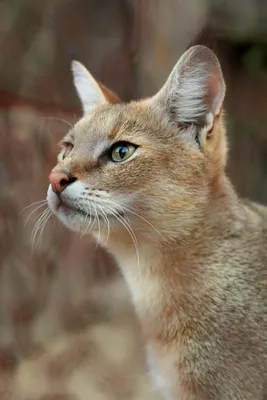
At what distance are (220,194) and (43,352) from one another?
111cm

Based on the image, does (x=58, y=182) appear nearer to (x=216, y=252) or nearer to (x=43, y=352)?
(x=216, y=252)

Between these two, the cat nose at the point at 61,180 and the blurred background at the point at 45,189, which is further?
the blurred background at the point at 45,189

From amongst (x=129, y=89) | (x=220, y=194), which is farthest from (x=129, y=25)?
(x=220, y=194)

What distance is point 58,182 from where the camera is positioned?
5.29ft

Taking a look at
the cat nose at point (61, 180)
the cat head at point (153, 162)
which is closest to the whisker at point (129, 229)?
the cat head at point (153, 162)

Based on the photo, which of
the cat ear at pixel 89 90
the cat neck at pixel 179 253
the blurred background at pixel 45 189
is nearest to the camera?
the cat neck at pixel 179 253

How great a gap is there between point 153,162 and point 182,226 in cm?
17

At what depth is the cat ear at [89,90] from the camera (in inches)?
79.7

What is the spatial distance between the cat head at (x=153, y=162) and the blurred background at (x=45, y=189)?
632 mm

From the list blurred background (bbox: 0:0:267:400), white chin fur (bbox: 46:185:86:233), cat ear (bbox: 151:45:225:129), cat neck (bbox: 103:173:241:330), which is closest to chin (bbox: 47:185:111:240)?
white chin fur (bbox: 46:185:86:233)

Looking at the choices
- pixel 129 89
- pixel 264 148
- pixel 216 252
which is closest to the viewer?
pixel 216 252

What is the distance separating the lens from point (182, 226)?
67.7 inches

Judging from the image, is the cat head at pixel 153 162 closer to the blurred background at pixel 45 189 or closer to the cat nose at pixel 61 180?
the cat nose at pixel 61 180

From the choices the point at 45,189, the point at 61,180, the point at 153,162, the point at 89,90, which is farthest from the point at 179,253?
the point at 45,189
